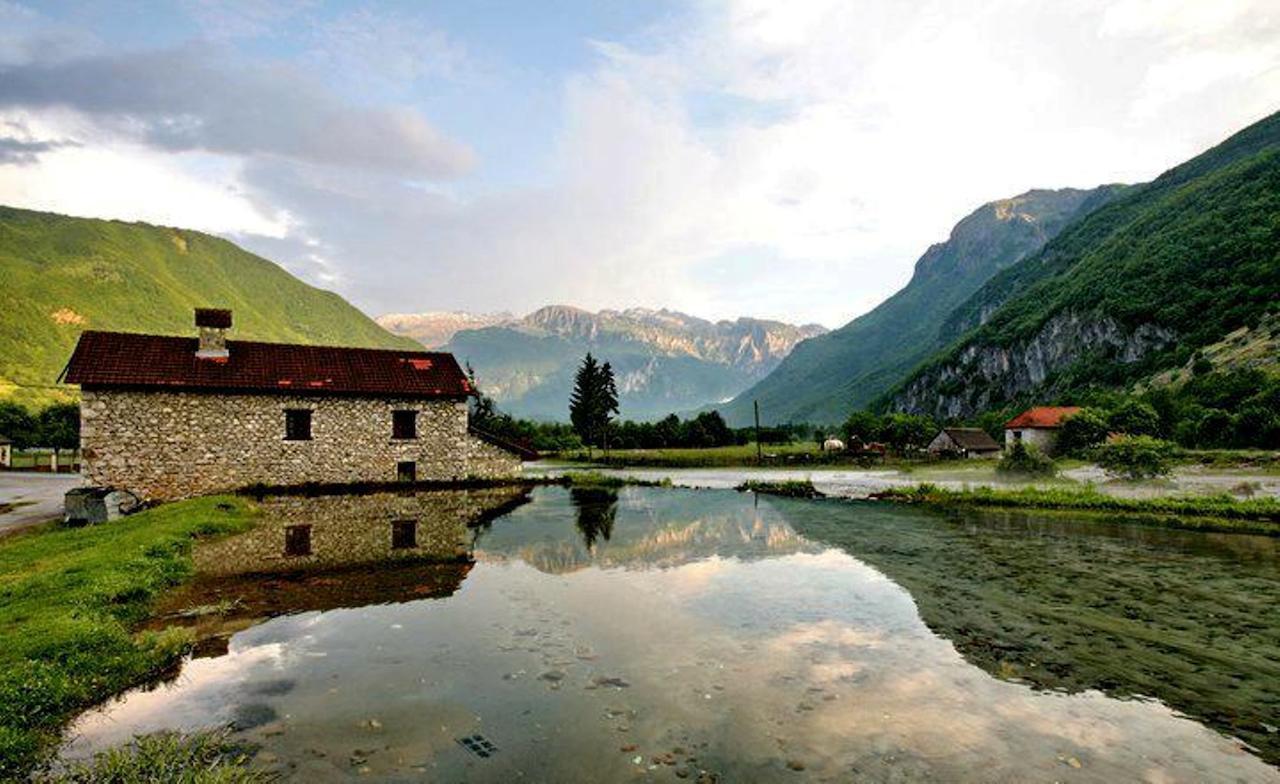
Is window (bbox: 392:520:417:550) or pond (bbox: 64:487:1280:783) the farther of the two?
window (bbox: 392:520:417:550)

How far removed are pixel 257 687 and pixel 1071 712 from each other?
12417 mm

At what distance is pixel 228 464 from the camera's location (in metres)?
34.7

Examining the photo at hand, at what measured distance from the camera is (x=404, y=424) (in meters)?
39.7

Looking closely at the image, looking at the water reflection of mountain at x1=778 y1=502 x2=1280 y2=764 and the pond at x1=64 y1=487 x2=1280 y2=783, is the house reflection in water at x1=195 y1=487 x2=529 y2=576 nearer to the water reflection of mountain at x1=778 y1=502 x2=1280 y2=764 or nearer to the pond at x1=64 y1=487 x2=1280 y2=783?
the pond at x1=64 y1=487 x2=1280 y2=783

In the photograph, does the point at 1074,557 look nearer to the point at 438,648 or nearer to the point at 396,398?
the point at 438,648

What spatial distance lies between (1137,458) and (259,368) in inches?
2249

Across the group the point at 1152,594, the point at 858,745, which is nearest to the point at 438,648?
the point at 858,745

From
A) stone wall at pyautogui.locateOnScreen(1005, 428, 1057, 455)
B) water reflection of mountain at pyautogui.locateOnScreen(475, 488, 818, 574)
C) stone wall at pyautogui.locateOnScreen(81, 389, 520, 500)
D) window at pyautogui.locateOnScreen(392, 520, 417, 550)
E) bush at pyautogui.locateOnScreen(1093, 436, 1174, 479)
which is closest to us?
water reflection of mountain at pyautogui.locateOnScreen(475, 488, 818, 574)

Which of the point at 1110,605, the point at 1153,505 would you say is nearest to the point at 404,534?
the point at 1110,605

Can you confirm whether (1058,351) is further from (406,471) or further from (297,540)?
(297,540)

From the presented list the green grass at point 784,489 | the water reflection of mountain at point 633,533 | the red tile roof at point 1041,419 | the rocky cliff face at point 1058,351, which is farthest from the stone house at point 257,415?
the rocky cliff face at point 1058,351

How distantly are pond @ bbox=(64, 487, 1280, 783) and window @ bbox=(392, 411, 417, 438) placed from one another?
16.5 meters

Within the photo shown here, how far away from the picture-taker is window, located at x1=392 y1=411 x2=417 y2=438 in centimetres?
3934

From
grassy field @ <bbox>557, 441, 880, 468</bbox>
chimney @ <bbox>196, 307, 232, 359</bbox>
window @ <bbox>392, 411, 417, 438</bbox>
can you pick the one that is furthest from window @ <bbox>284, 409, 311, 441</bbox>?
grassy field @ <bbox>557, 441, 880, 468</bbox>
